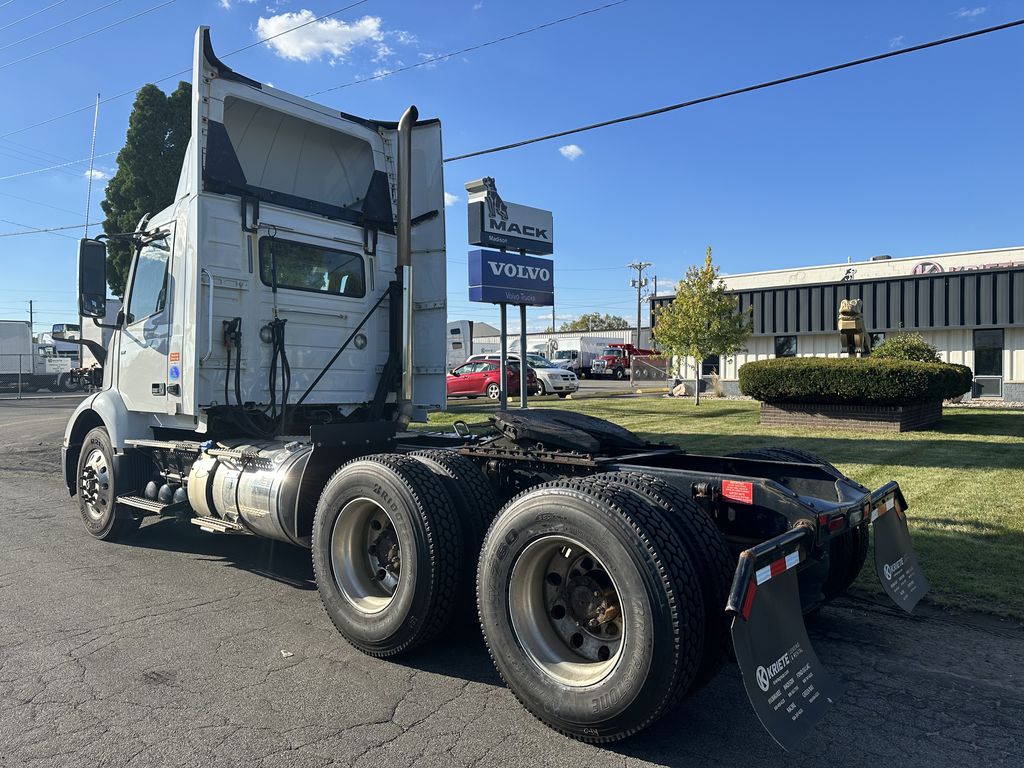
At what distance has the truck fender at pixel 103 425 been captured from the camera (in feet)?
22.1

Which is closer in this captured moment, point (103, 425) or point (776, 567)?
point (776, 567)

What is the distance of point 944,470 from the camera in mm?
9648

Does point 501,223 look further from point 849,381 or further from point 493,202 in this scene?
point 849,381

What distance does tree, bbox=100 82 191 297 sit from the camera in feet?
74.6

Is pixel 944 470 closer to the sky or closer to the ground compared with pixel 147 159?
closer to the ground

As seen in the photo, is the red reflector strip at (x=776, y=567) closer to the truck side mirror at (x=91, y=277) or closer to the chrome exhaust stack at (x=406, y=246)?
the chrome exhaust stack at (x=406, y=246)

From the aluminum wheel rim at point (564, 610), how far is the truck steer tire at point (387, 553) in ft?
1.90

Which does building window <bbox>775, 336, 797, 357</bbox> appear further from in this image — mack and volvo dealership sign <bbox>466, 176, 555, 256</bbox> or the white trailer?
the white trailer

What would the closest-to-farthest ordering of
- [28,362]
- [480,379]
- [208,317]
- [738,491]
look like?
[738,491], [208,317], [480,379], [28,362]

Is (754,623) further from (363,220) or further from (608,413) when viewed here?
(608,413)

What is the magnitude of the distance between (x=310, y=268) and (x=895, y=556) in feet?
16.2

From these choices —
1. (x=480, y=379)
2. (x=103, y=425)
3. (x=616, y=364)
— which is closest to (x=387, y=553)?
(x=103, y=425)

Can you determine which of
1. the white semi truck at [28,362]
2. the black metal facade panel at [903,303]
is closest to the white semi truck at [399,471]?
the black metal facade panel at [903,303]

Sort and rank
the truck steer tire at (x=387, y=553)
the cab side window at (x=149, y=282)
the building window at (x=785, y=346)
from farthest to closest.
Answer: the building window at (x=785, y=346) → the cab side window at (x=149, y=282) → the truck steer tire at (x=387, y=553)
